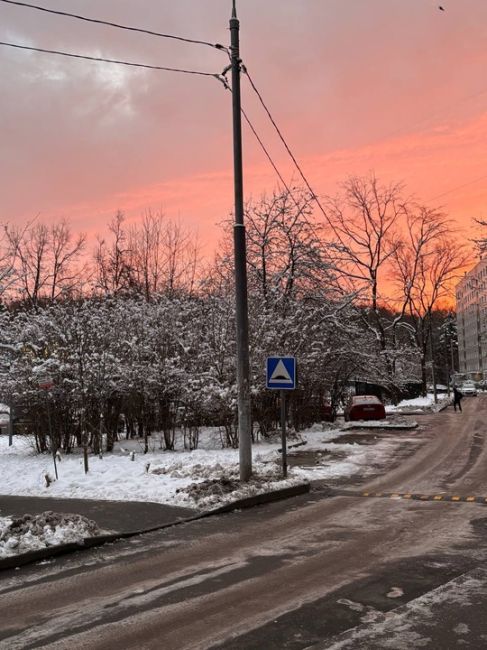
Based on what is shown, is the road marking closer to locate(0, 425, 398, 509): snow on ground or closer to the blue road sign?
locate(0, 425, 398, 509): snow on ground

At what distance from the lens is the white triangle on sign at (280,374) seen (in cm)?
1166

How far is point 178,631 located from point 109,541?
3502mm

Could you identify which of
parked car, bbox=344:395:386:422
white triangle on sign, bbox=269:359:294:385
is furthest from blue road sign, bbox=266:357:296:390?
parked car, bbox=344:395:386:422

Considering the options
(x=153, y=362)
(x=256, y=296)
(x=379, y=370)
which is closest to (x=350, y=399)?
(x=379, y=370)

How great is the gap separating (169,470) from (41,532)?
5411 millimetres

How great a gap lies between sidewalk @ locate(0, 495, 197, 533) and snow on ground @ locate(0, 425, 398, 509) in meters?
0.42

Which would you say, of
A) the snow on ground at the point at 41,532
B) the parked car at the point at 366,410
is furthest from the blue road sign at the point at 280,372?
the parked car at the point at 366,410

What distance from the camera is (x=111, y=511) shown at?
9477 millimetres

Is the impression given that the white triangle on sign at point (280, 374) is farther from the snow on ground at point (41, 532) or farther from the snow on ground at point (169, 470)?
the snow on ground at point (41, 532)

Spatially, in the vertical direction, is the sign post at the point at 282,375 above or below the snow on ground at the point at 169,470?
above

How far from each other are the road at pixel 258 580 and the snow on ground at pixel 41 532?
36 centimetres

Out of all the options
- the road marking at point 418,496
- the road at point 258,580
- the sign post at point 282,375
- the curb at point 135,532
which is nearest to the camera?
Answer: the road at point 258,580

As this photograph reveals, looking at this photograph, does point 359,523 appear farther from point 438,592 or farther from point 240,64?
point 240,64

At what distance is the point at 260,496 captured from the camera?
10.1 metres
